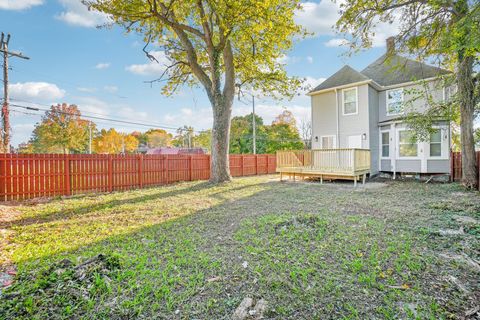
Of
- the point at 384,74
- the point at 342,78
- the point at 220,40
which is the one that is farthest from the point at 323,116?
the point at 220,40

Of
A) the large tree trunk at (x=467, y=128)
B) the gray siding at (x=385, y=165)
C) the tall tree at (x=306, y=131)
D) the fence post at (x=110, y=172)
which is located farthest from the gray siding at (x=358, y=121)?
the tall tree at (x=306, y=131)

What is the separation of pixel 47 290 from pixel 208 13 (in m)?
10.4

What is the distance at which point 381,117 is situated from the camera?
12.7 metres

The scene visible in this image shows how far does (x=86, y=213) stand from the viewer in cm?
558

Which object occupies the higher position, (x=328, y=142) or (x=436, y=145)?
(x=328, y=142)

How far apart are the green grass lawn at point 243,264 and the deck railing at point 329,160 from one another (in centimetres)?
451

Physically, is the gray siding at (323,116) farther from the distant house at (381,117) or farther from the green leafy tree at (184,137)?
the green leafy tree at (184,137)

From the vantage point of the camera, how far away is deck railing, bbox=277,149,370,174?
384 inches

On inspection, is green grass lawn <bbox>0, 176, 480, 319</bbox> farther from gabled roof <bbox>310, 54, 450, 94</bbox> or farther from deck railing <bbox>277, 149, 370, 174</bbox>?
gabled roof <bbox>310, 54, 450, 94</bbox>

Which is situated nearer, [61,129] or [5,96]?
[5,96]

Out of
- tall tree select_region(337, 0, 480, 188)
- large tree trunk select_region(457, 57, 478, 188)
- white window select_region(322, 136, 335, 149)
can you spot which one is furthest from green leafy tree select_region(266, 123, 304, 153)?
large tree trunk select_region(457, 57, 478, 188)

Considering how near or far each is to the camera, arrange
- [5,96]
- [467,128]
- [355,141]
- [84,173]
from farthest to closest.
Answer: [5,96] < [355,141] < [84,173] < [467,128]

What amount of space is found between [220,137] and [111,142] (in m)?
39.0

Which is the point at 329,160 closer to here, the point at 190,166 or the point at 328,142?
the point at 328,142
